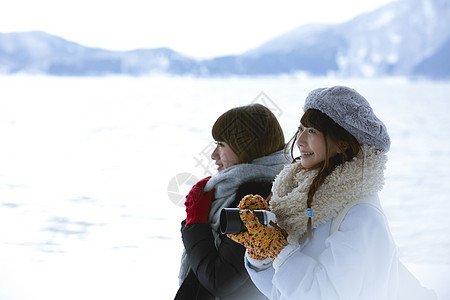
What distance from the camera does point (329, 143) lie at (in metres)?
0.82

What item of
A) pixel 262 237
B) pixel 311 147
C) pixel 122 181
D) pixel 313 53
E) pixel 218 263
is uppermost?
pixel 313 53

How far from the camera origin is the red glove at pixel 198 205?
103 cm

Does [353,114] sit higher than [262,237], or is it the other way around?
[353,114]

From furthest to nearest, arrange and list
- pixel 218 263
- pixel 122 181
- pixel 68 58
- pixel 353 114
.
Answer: pixel 68 58 < pixel 122 181 < pixel 218 263 < pixel 353 114

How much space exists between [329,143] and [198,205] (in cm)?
36

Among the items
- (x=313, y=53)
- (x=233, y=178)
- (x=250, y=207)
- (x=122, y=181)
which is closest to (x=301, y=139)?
(x=250, y=207)

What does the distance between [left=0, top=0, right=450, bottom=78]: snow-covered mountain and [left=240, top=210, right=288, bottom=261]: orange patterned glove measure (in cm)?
822

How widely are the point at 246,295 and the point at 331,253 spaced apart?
0.35m

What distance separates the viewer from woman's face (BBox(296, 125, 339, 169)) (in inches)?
32.3

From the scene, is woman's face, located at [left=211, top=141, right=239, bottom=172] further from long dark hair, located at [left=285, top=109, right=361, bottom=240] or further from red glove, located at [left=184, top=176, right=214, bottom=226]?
long dark hair, located at [left=285, top=109, right=361, bottom=240]

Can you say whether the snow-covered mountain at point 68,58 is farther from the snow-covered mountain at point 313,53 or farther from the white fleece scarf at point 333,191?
the white fleece scarf at point 333,191

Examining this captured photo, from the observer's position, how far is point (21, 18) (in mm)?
7523

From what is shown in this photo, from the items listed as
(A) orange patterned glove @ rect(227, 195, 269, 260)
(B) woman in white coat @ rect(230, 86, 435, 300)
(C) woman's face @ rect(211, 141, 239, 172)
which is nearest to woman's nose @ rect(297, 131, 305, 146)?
(B) woman in white coat @ rect(230, 86, 435, 300)

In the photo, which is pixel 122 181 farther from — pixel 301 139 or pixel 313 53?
pixel 313 53
